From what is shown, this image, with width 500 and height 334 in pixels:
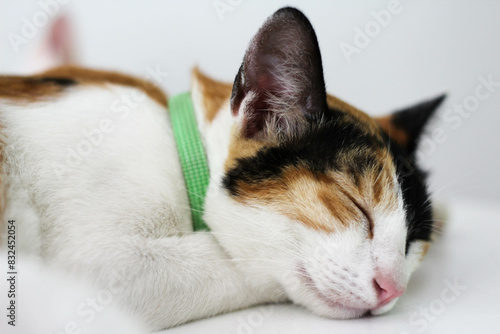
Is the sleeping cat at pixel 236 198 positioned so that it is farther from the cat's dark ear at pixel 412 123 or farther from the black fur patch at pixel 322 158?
the cat's dark ear at pixel 412 123

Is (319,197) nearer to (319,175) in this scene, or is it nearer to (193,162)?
(319,175)

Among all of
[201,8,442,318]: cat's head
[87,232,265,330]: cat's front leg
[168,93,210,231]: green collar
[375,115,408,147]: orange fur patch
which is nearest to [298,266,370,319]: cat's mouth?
[201,8,442,318]: cat's head

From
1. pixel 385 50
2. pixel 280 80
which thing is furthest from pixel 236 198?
pixel 385 50

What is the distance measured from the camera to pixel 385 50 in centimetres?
160

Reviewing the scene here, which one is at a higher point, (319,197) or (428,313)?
(319,197)

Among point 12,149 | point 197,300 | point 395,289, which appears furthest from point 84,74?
point 395,289

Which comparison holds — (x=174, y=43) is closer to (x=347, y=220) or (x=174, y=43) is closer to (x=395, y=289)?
(x=347, y=220)

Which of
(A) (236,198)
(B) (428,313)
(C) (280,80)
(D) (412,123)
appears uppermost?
(C) (280,80)

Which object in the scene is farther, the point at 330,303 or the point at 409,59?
the point at 409,59

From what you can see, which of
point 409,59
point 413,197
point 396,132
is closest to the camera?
point 413,197

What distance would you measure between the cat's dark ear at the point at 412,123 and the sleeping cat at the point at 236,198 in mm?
217

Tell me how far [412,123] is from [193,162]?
0.60 meters

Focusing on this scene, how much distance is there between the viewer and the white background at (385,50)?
146 cm

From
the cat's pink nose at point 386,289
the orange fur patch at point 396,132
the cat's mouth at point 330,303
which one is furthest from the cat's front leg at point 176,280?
the orange fur patch at point 396,132
